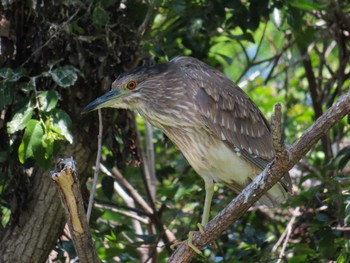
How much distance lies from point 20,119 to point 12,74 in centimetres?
22

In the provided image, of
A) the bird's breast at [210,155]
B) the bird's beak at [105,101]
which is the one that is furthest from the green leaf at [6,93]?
the bird's breast at [210,155]

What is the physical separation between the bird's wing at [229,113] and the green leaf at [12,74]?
28.0 inches

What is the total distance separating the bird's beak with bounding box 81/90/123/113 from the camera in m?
3.16

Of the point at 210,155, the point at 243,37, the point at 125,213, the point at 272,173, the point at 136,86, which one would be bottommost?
the point at 272,173

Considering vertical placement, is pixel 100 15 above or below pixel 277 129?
above

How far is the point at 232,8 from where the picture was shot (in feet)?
12.6

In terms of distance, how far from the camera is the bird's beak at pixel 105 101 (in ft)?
10.4

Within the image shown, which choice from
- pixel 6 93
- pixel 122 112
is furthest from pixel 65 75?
pixel 122 112

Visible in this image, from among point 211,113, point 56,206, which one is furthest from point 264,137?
point 56,206

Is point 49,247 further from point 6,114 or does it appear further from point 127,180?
point 127,180

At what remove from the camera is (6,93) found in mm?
3172

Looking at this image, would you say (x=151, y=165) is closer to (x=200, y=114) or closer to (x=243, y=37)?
(x=243, y=37)

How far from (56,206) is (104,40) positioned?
2.59 ft

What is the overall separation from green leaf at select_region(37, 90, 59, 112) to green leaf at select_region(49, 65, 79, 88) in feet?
0.21
